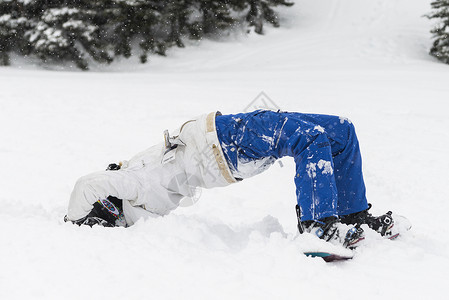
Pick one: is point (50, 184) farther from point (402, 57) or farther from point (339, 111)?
point (402, 57)

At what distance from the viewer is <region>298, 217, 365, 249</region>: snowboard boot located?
210 cm

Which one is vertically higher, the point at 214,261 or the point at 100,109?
the point at 214,261

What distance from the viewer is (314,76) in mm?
8703

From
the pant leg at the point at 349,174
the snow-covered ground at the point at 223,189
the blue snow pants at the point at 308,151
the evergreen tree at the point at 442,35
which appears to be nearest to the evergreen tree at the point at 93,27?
the snow-covered ground at the point at 223,189

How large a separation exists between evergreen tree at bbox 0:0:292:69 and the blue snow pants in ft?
26.7

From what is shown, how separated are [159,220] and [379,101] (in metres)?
→ 5.04

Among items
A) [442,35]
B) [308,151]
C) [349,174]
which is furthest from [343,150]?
[442,35]

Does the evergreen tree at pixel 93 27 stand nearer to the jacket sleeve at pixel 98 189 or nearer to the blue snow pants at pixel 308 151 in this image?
the jacket sleeve at pixel 98 189

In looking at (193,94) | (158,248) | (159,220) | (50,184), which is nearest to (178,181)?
(159,220)

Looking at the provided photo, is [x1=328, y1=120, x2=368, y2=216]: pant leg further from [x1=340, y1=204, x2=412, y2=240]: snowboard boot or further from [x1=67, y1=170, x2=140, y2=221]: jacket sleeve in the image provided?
[x1=67, y1=170, x2=140, y2=221]: jacket sleeve

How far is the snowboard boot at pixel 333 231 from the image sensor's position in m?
2.10

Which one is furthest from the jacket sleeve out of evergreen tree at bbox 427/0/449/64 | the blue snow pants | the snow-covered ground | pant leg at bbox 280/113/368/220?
evergreen tree at bbox 427/0/449/64

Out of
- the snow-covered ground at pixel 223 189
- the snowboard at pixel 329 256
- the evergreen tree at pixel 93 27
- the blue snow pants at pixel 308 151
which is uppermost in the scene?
the blue snow pants at pixel 308 151

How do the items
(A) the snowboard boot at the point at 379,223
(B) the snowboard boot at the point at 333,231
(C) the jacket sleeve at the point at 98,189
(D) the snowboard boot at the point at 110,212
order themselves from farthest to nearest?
1. (D) the snowboard boot at the point at 110,212
2. (A) the snowboard boot at the point at 379,223
3. (C) the jacket sleeve at the point at 98,189
4. (B) the snowboard boot at the point at 333,231
